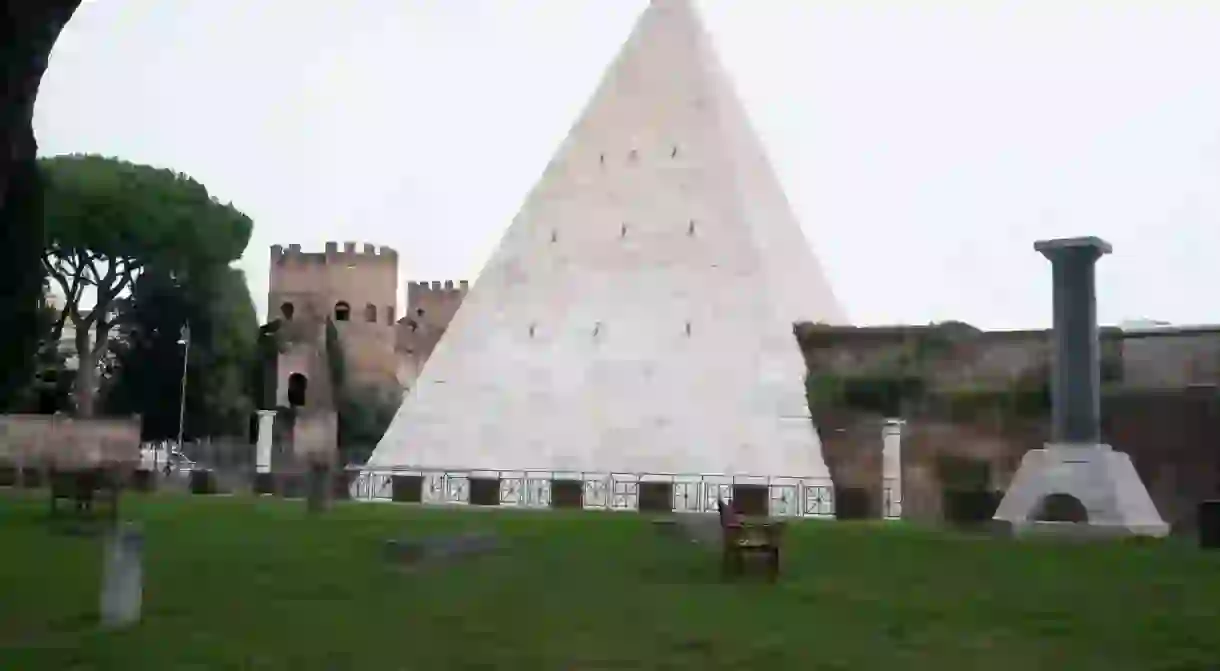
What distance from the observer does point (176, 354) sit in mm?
38906

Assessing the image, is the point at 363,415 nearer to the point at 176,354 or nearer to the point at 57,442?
the point at 176,354

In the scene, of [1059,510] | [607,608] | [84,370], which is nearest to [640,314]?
[1059,510]

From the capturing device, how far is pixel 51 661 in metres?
5.57

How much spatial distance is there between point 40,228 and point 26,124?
6.65 meters

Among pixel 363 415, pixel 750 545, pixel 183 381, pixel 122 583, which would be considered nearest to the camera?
pixel 122 583

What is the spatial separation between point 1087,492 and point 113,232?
101 feet

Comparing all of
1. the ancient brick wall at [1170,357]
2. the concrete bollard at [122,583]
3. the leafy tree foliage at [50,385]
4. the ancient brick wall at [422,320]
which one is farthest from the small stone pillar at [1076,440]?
the ancient brick wall at [422,320]

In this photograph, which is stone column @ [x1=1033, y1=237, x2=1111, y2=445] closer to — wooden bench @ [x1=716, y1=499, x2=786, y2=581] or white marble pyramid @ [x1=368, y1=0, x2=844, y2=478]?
wooden bench @ [x1=716, y1=499, x2=786, y2=581]

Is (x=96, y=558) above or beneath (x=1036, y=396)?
beneath

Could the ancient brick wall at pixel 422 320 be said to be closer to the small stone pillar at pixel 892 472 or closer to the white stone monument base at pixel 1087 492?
the small stone pillar at pixel 892 472

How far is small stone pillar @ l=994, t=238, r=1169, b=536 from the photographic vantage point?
13.8m

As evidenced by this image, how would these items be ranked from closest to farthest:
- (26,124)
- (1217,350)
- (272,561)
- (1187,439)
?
(26,124), (272,561), (1187,439), (1217,350)

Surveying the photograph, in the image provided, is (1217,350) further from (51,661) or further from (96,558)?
(51,661)

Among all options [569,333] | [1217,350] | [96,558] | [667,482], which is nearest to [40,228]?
[96,558]
